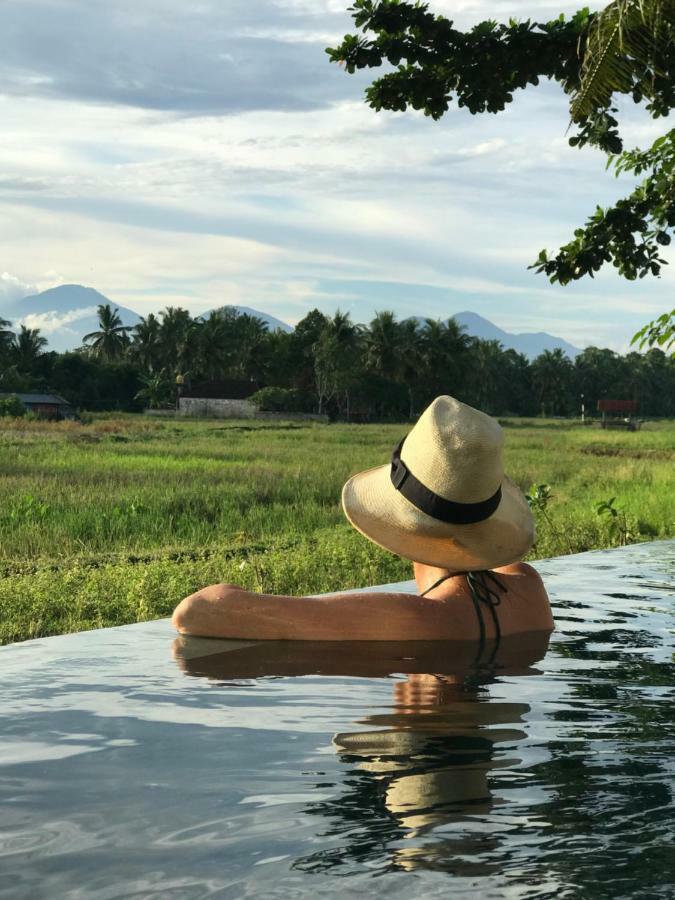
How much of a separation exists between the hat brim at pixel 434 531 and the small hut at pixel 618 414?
59260 millimetres

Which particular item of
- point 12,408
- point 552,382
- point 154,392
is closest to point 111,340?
point 154,392

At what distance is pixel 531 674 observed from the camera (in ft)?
11.6

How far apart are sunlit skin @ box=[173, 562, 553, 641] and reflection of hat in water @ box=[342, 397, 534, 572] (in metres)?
0.17

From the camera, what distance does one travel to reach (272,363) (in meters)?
73.9

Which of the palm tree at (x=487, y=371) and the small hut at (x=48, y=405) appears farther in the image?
the palm tree at (x=487, y=371)

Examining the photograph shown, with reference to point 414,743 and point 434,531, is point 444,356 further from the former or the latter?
point 414,743

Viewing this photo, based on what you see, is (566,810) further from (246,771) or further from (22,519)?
(22,519)

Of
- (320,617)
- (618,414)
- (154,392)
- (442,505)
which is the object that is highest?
(154,392)

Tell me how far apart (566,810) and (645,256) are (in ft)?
31.1

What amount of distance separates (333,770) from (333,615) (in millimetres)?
968

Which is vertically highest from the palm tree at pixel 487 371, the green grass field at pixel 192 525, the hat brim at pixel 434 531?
the palm tree at pixel 487 371

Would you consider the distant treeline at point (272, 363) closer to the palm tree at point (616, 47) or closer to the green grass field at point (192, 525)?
the green grass field at point (192, 525)

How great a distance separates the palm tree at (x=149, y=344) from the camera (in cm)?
7606

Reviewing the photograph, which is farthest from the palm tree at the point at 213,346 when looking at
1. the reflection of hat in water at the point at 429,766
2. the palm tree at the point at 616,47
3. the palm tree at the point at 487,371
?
the reflection of hat in water at the point at 429,766
